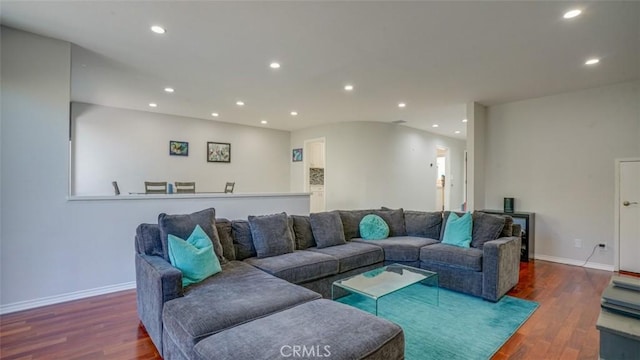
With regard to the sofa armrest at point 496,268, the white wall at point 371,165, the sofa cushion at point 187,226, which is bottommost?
the sofa armrest at point 496,268

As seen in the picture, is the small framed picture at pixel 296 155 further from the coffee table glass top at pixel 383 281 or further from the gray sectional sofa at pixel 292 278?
the coffee table glass top at pixel 383 281

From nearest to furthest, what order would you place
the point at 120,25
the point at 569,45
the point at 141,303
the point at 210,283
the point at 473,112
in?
the point at 210,283 → the point at 141,303 → the point at 120,25 → the point at 569,45 → the point at 473,112

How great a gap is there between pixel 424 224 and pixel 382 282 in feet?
5.85

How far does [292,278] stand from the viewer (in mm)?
2760

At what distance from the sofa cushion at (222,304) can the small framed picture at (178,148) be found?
4936mm

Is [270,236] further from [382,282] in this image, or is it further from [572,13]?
[572,13]

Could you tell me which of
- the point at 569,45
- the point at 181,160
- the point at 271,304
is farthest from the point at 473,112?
the point at 181,160

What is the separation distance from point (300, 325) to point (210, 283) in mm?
987

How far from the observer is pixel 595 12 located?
2.50 metres

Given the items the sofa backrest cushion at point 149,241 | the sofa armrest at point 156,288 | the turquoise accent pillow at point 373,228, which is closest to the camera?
the sofa armrest at point 156,288

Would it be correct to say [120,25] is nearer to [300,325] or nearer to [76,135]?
[300,325]

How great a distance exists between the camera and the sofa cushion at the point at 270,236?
10.1 ft

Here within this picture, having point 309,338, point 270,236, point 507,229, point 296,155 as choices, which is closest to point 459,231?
point 507,229

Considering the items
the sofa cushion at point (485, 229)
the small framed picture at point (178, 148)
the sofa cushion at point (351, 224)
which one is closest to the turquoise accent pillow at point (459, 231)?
the sofa cushion at point (485, 229)
